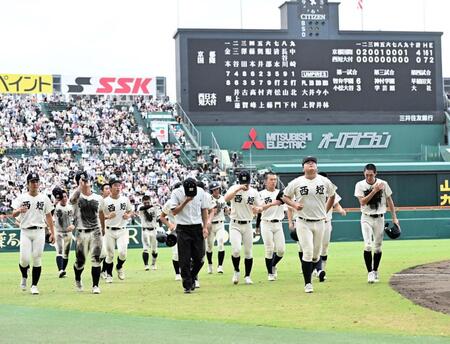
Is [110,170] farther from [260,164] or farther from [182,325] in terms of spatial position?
[182,325]

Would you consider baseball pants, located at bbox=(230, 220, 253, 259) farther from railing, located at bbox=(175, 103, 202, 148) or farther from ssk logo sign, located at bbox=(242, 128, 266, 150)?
ssk logo sign, located at bbox=(242, 128, 266, 150)

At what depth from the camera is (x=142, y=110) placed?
5150 cm

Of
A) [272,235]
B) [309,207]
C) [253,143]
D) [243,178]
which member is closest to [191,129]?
[253,143]

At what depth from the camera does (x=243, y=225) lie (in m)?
18.0

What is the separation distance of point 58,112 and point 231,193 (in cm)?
3420

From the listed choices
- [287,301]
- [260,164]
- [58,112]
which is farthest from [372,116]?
[287,301]

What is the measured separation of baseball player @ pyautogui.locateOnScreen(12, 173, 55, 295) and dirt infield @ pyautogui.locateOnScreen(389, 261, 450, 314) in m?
6.33

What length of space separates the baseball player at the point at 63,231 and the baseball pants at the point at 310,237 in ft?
24.6

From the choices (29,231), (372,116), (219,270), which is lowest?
(219,270)

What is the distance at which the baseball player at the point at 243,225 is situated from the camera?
17875 mm

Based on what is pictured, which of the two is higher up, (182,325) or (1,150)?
(1,150)

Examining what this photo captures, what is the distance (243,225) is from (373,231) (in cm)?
260

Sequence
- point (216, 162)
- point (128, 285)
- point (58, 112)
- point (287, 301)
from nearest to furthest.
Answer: point (287, 301)
point (128, 285)
point (216, 162)
point (58, 112)

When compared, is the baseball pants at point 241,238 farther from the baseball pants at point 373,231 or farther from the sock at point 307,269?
the sock at point 307,269
